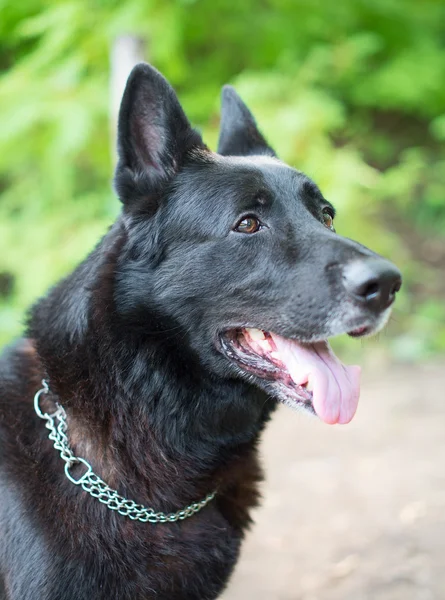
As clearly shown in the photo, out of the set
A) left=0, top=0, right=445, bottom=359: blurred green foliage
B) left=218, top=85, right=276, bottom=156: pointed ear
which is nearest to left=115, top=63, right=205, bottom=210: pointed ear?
left=218, top=85, right=276, bottom=156: pointed ear

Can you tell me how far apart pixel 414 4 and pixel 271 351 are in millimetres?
7055

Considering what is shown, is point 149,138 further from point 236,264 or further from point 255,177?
point 236,264

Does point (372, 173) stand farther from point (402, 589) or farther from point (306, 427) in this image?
point (402, 589)

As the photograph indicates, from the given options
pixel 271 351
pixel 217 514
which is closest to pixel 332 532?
pixel 217 514

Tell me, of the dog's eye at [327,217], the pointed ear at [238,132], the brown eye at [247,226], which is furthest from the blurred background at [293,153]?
the pointed ear at [238,132]

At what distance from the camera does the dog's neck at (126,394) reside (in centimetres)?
215

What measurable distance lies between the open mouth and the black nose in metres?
0.17

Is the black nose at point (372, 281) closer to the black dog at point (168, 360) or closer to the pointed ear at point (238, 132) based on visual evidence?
the black dog at point (168, 360)

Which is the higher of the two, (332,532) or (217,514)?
(217,514)

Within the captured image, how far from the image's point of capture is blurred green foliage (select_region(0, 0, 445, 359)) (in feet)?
14.3

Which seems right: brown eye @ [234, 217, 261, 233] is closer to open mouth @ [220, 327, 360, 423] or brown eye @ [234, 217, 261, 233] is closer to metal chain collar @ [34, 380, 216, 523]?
open mouth @ [220, 327, 360, 423]

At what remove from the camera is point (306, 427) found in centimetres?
511

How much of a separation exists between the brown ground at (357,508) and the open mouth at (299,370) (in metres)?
1.40

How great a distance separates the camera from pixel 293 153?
18.2 ft
